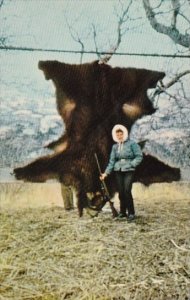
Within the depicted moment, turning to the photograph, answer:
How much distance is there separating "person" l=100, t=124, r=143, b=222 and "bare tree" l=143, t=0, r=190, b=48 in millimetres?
733

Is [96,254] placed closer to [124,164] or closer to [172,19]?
[124,164]

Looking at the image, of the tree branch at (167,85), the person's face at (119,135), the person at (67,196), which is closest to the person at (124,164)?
the person's face at (119,135)

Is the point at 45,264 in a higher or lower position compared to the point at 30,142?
lower

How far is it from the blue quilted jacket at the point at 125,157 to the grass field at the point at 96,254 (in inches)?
10.3

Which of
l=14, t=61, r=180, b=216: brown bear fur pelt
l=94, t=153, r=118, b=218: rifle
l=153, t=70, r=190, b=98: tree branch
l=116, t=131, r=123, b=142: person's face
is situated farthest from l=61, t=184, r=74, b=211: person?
l=153, t=70, r=190, b=98: tree branch

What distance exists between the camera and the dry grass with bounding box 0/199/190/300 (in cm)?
220

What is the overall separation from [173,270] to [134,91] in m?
1.13

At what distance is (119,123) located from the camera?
8.87ft

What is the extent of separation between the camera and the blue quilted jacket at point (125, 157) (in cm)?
267

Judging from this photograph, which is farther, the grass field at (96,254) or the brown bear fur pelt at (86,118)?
the brown bear fur pelt at (86,118)

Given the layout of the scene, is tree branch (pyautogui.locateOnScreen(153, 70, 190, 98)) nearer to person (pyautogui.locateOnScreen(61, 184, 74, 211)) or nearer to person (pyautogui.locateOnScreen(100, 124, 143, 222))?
person (pyautogui.locateOnScreen(100, 124, 143, 222))

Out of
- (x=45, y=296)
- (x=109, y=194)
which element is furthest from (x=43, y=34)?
(x=45, y=296)

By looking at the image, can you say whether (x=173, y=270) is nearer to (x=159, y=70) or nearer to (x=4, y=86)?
(x=159, y=70)

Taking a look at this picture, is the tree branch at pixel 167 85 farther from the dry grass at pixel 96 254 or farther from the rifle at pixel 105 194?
the dry grass at pixel 96 254
